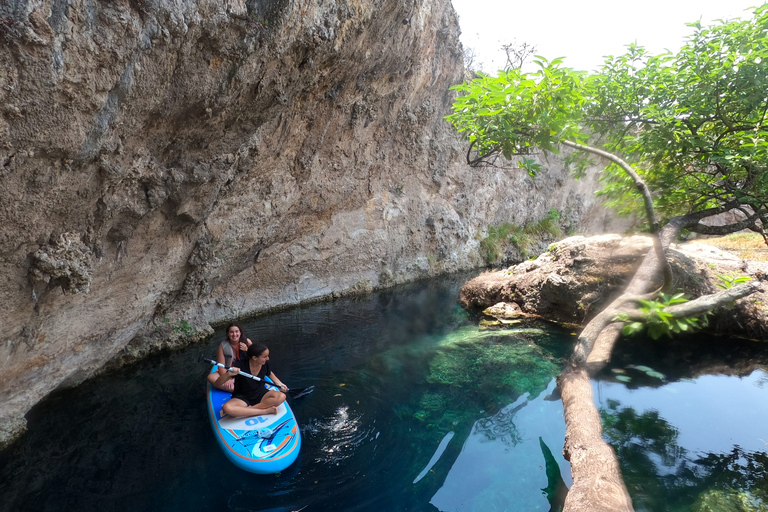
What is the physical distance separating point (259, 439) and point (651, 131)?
5.50 m

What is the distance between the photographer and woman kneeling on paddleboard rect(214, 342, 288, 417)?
477 cm

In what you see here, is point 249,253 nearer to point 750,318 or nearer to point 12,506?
point 12,506

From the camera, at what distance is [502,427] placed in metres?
4.95

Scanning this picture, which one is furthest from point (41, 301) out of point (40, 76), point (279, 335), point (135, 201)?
point (279, 335)

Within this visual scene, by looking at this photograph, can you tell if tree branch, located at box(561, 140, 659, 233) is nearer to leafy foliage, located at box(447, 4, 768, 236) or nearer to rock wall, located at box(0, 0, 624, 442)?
leafy foliage, located at box(447, 4, 768, 236)

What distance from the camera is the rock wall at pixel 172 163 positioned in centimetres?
334

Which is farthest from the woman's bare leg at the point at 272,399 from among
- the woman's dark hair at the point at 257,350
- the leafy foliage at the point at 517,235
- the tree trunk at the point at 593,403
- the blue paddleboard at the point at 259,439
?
the leafy foliage at the point at 517,235

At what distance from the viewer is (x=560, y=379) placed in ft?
13.4

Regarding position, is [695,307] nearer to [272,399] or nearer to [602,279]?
[272,399]

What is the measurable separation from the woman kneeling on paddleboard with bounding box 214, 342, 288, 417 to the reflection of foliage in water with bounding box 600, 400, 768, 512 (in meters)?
3.93

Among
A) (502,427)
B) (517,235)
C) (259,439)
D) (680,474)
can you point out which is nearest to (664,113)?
(680,474)

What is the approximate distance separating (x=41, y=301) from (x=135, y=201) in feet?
5.14

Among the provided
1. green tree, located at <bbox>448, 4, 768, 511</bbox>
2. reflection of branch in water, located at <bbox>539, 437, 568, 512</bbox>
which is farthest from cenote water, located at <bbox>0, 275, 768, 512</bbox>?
green tree, located at <bbox>448, 4, 768, 511</bbox>

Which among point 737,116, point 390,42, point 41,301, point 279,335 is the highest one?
point 390,42
